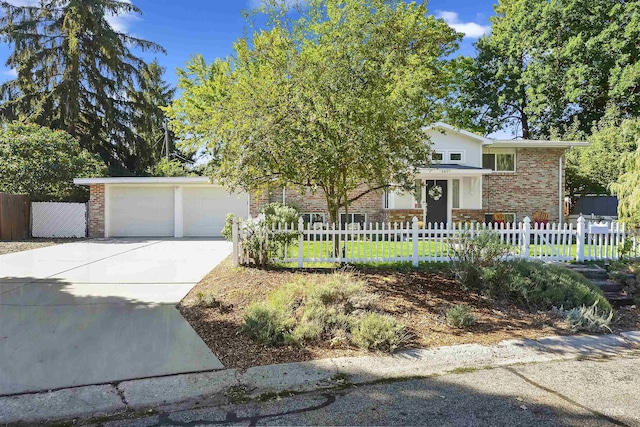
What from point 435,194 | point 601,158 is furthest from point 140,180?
point 601,158

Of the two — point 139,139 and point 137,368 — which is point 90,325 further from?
point 139,139

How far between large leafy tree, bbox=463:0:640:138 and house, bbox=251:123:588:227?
10.9 metres

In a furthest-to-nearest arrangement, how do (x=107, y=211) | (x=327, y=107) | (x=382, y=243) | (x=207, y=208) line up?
(x=207, y=208)
(x=107, y=211)
(x=382, y=243)
(x=327, y=107)

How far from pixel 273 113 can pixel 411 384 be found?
180 inches

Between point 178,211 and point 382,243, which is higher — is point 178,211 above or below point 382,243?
above

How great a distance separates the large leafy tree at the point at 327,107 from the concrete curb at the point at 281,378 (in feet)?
11.2

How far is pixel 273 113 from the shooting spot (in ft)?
21.4

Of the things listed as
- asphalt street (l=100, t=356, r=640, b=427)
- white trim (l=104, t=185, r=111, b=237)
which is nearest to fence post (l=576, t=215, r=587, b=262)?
asphalt street (l=100, t=356, r=640, b=427)

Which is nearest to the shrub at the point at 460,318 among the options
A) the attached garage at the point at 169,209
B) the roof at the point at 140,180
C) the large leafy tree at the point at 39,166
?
the roof at the point at 140,180

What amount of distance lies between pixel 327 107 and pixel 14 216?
14164 millimetres

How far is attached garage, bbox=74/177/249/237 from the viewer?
1644cm

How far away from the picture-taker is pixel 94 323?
5.11m

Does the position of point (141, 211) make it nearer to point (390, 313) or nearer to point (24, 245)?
point (24, 245)

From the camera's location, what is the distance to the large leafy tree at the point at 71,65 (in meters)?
21.9
